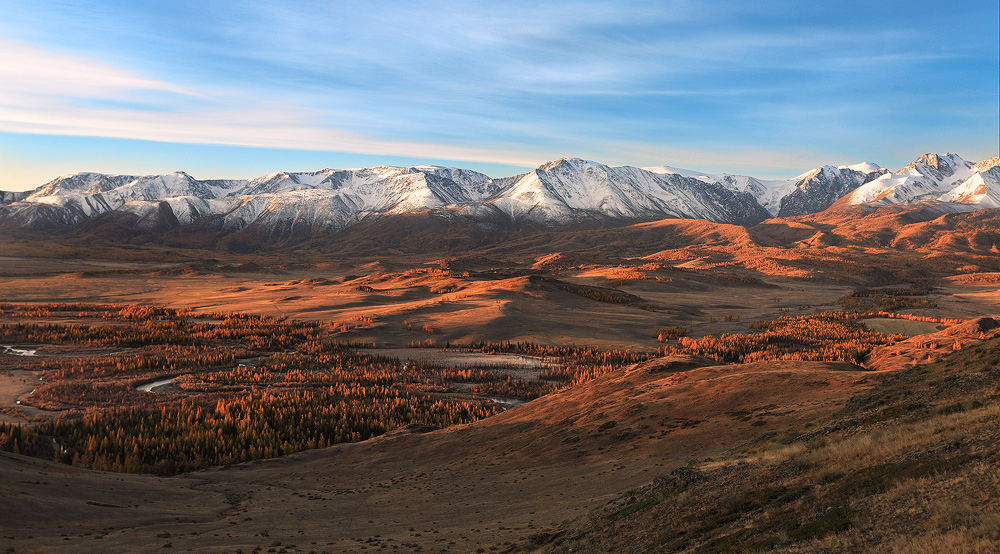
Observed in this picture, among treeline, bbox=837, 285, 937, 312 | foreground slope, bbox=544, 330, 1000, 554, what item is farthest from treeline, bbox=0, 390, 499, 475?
treeline, bbox=837, 285, 937, 312

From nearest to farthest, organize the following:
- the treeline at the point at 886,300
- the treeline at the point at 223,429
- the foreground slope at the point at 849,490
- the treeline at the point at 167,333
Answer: the foreground slope at the point at 849,490 → the treeline at the point at 223,429 → the treeline at the point at 167,333 → the treeline at the point at 886,300

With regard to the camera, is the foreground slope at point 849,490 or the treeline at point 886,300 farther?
the treeline at point 886,300

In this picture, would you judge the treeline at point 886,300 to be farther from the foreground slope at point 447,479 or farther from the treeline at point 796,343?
the foreground slope at point 447,479

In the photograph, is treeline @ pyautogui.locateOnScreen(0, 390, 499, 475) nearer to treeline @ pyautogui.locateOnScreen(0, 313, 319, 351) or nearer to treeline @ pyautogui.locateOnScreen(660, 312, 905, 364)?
treeline @ pyautogui.locateOnScreen(0, 313, 319, 351)

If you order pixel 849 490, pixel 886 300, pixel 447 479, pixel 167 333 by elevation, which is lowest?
pixel 886 300

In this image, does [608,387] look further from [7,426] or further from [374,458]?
[7,426]

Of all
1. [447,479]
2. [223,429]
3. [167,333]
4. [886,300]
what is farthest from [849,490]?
[886,300]

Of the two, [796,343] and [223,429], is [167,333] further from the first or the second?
[796,343]

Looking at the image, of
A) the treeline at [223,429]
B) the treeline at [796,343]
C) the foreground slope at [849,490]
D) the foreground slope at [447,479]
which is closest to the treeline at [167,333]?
the treeline at [223,429]

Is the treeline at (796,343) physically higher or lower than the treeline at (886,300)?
higher

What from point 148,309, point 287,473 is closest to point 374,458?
point 287,473

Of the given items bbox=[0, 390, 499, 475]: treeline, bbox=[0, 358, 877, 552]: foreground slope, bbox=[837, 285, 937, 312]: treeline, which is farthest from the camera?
bbox=[837, 285, 937, 312]: treeline
